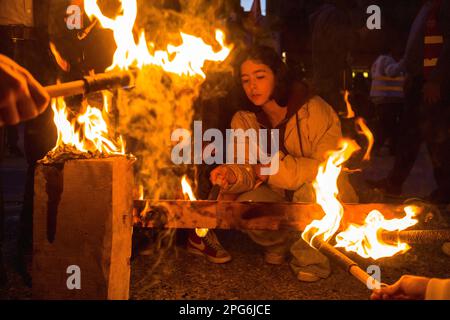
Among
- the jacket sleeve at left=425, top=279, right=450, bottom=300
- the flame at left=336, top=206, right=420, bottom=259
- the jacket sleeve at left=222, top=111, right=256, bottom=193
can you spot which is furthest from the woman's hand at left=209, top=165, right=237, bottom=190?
the jacket sleeve at left=425, top=279, right=450, bottom=300

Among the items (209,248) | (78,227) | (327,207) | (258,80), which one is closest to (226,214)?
(327,207)

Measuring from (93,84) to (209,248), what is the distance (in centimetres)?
214

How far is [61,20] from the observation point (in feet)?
12.6

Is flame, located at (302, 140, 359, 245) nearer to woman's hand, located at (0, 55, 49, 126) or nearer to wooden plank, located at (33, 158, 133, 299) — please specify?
wooden plank, located at (33, 158, 133, 299)

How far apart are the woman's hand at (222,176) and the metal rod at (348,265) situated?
5.35 ft

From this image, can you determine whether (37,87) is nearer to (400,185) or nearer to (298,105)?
(298,105)

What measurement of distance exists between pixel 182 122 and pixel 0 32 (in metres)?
1.96

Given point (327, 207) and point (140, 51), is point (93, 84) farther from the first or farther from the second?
point (327, 207)

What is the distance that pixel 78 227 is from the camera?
8.42 feet

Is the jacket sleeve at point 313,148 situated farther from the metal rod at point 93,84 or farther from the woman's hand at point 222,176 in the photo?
the metal rod at point 93,84

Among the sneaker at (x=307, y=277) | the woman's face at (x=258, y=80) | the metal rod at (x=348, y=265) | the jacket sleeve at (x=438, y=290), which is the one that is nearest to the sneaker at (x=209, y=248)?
the sneaker at (x=307, y=277)

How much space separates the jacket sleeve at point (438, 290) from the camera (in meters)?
1.99

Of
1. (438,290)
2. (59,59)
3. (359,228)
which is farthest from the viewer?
(59,59)

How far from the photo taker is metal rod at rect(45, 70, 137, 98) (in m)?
2.48
